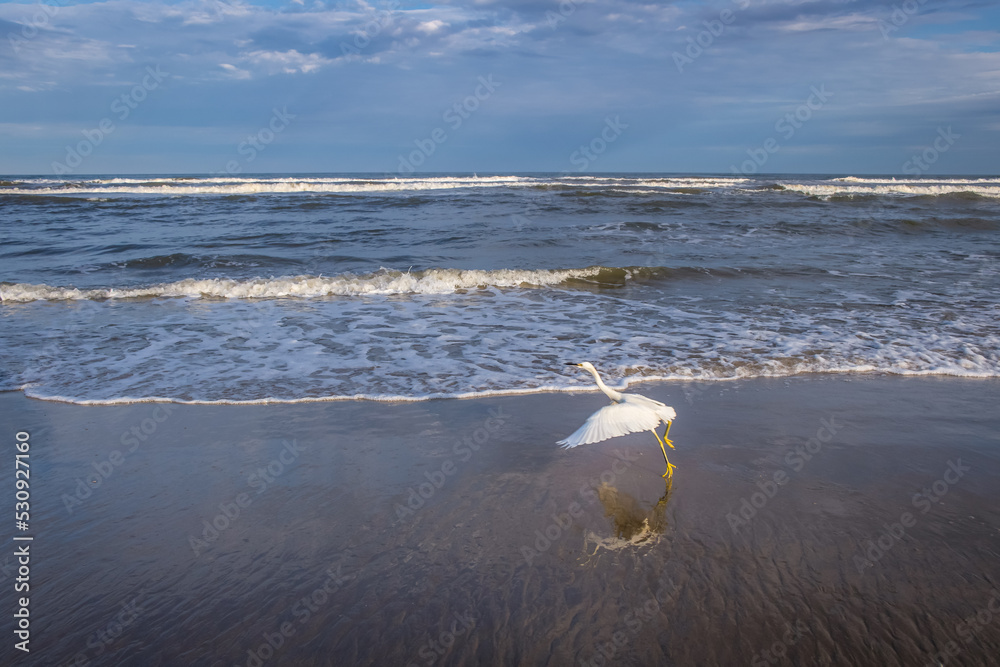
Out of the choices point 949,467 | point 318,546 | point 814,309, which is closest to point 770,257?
point 814,309

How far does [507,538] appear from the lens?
305 centimetres

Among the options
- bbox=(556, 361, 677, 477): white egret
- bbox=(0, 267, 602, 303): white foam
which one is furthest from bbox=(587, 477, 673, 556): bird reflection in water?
bbox=(0, 267, 602, 303): white foam

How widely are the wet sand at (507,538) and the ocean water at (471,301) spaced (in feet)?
3.39

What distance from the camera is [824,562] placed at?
9.24ft

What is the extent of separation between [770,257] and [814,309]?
4.82 metres

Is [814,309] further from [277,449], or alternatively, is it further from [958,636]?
[277,449]

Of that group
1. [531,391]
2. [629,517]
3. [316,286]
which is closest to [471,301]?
[316,286]

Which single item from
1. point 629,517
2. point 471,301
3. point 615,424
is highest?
point 615,424

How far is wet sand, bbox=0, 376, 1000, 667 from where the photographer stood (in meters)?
2.38

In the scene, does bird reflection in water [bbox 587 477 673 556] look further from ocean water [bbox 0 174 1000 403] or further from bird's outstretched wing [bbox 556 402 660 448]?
ocean water [bbox 0 174 1000 403]

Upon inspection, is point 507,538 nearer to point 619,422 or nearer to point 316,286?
point 619,422

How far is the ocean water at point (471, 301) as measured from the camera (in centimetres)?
575

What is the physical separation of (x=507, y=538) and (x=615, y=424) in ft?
3.00

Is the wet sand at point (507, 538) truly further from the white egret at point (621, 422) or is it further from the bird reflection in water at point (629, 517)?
the white egret at point (621, 422)
